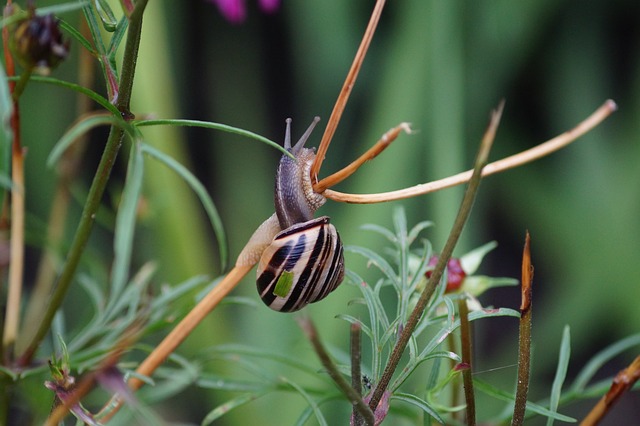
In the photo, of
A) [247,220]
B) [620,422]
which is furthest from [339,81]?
[620,422]

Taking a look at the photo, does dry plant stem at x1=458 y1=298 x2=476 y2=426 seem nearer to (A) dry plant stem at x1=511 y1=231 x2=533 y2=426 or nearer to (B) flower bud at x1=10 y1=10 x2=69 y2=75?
(A) dry plant stem at x1=511 y1=231 x2=533 y2=426

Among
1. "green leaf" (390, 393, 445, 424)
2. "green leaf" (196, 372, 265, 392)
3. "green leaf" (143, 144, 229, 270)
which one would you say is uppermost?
"green leaf" (143, 144, 229, 270)

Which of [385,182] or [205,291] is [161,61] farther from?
[205,291]

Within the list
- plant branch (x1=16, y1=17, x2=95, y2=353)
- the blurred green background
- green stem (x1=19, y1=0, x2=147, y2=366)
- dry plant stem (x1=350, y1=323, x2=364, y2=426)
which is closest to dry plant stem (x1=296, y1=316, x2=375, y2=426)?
dry plant stem (x1=350, y1=323, x2=364, y2=426)

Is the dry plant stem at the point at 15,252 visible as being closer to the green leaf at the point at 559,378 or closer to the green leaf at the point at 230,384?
the green leaf at the point at 230,384

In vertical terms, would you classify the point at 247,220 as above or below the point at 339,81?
below

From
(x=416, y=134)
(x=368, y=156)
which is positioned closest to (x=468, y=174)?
(x=368, y=156)

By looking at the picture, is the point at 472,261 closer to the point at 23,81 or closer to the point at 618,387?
the point at 618,387

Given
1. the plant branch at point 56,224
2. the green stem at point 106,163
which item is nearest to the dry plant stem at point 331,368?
the green stem at point 106,163
